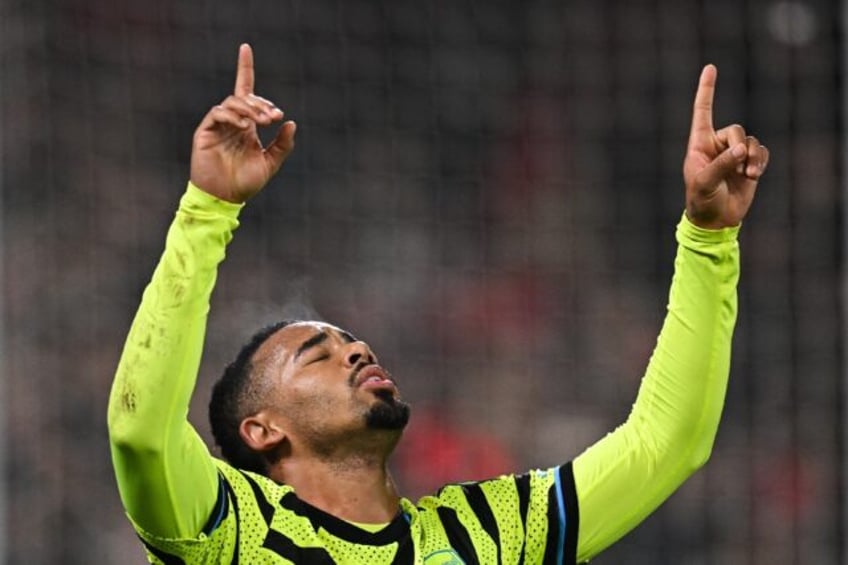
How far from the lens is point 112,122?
5777 millimetres

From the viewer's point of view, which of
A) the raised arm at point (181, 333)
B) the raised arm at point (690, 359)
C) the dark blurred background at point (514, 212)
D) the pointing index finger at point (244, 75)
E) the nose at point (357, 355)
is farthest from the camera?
the dark blurred background at point (514, 212)

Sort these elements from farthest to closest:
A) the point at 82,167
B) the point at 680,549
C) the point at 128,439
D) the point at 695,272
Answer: the point at 680,549, the point at 82,167, the point at 695,272, the point at 128,439

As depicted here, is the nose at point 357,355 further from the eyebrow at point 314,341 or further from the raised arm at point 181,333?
the raised arm at point 181,333

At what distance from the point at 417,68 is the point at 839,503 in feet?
6.21

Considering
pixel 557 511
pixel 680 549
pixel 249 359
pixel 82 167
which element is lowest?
pixel 680 549

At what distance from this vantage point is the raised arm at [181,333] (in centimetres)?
268

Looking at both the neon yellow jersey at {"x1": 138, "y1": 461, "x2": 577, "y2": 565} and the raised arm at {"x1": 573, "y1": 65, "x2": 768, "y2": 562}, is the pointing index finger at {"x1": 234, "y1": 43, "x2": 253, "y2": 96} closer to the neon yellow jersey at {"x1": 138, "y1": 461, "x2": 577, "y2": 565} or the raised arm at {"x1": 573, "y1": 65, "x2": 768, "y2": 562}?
the neon yellow jersey at {"x1": 138, "y1": 461, "x2": 577, "y2": 565}

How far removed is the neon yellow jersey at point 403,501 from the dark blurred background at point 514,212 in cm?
266

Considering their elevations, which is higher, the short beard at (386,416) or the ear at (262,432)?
the short beard at (386,416)

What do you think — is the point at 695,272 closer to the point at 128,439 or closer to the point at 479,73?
the point at 128,439

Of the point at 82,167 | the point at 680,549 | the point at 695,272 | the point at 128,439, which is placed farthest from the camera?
the point at 680,549

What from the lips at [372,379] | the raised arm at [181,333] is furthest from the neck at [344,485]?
the raised arm at [181,333]

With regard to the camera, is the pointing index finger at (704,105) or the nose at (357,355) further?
the nose at (357,355)

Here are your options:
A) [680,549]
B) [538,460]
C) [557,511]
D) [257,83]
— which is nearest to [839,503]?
[680,549]
